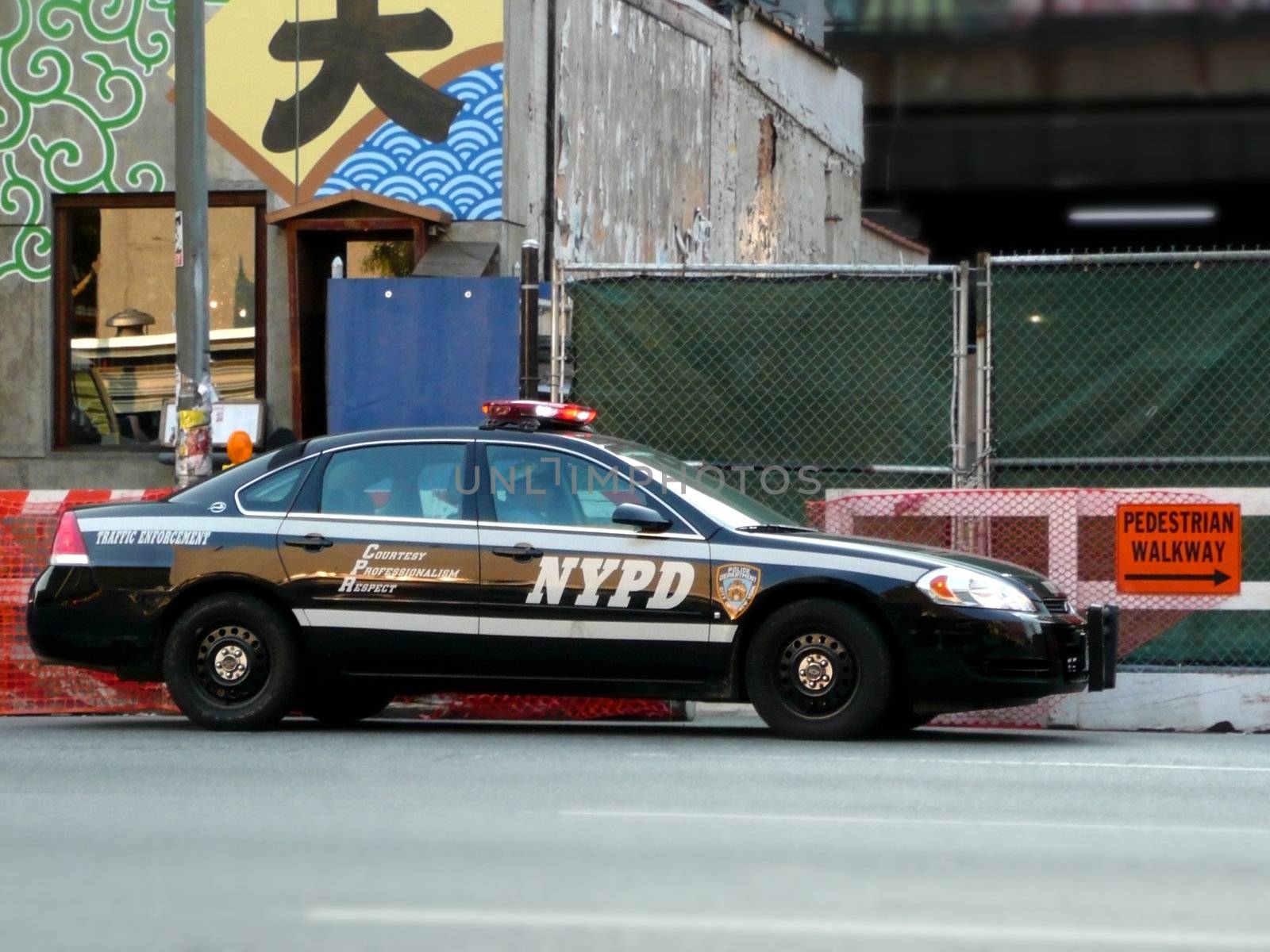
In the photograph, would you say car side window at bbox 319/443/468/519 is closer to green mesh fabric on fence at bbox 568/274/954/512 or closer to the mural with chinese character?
green mesh fabric on fence at bbox 568/274/954/512

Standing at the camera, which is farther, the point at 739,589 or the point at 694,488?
the point at 694,488

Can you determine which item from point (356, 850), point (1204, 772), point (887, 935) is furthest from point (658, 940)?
point (1204, 772)

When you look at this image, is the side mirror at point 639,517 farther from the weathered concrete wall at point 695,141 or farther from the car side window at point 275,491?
the weathered concrete wall at point 695,141

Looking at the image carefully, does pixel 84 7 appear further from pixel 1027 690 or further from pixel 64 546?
pixel 1027 690

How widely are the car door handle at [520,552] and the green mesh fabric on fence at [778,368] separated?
2.77m

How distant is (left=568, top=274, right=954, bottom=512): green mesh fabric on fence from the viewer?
13.0m

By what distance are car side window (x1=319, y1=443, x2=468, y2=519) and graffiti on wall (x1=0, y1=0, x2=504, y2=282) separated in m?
5.94

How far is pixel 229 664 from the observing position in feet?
35.9

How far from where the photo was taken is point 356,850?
6961mm

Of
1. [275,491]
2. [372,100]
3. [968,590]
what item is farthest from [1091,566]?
[372,100]

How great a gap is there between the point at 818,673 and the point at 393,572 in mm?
2194

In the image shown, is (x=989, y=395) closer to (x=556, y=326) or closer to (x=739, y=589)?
(x=556, y=326)

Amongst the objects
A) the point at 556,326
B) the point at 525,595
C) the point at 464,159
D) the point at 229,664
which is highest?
the point at 464,159

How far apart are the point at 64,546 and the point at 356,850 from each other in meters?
4.75
